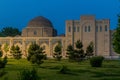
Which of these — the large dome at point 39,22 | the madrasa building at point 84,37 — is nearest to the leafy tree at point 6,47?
the madrasa building at point 84,37

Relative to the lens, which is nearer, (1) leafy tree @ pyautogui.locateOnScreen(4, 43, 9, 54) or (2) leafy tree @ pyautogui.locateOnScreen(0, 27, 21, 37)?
(1) leafy tree @ pyautogui.locateOnScreen(4, 43, 9, 54)

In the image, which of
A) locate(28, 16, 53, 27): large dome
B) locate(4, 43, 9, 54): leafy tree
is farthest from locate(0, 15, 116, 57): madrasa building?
A: locate(28, 16, 53, 27): large dome

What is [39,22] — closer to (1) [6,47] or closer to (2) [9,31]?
(1) [6,47]

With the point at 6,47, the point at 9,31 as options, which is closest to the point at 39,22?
the point at 6,47

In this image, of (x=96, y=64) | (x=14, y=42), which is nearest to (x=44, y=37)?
(x=14, y=42)

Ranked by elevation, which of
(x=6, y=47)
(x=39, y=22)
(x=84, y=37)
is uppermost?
(x=39, y=22)

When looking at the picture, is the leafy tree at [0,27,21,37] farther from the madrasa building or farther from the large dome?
the madrasa building

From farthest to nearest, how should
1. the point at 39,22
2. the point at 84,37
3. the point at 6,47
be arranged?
1. the point at 39,22
2. the point at 6,47
3. the point at 84,37

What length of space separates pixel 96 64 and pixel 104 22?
33.1 metres

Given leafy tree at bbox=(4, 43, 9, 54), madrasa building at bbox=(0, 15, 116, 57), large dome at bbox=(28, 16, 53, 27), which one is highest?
large dome at bbox=(28, 16, 53, 27)

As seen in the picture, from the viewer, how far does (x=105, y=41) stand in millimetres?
72062

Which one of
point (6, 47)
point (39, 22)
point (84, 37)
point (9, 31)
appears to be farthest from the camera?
point (9, 31)

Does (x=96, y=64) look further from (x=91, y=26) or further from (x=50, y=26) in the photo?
(x=50, y=26)

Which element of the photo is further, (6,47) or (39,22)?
(39,22)
